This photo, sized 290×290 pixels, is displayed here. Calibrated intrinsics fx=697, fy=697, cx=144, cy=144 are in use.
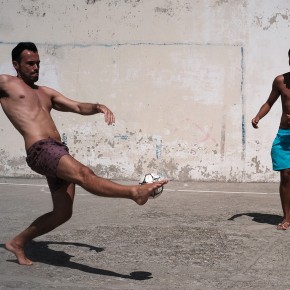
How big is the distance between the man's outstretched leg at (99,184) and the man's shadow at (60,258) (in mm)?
630

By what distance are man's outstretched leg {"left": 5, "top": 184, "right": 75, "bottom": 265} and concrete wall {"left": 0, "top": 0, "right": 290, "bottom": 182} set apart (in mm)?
4042

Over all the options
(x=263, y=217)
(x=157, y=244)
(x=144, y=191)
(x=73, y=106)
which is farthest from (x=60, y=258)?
(x=263, y=217)

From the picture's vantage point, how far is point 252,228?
20.2 feet

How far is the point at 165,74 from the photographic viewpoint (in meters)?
8.80

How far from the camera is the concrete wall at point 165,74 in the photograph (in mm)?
8648

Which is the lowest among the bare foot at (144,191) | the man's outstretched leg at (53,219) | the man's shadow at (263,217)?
the man's shadow at (263,217)

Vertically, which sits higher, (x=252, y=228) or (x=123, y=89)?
(x=123, y=89)

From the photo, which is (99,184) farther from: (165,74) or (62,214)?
(165,74)

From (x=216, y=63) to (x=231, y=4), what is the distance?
748 mm

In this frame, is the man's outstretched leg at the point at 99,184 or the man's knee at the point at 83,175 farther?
the man's knee at the point at 83,175

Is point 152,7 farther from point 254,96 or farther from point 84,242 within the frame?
point 84,242

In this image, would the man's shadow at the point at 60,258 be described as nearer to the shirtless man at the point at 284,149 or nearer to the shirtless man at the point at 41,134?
the shirtless man at the point at 41,134

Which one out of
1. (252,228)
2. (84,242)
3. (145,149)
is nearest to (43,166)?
(84,242)

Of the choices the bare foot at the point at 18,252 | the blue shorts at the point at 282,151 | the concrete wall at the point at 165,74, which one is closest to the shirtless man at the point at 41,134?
the bare foot at the point at 18,252
